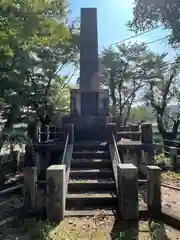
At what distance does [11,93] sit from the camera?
824cm

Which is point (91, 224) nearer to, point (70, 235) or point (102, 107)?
point (70, 235)

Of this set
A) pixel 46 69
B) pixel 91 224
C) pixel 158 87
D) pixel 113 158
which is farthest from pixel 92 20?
pixel 158 87

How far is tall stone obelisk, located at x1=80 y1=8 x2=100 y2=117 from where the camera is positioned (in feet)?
41.7

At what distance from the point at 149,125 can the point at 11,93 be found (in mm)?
4808

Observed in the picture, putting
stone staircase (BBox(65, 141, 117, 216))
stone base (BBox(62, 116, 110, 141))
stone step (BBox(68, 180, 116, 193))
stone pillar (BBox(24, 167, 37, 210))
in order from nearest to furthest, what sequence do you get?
stone pillar (BBox(24, 167, 37, 210)) < stone staircase (BBox(65, 141, 117, 216)) < stone step (BBox(68, 180, 116, 193)) < stone base (BBox(62, 116, 110, 141))

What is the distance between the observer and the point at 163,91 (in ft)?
80.4

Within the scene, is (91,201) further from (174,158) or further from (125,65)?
(125,65)

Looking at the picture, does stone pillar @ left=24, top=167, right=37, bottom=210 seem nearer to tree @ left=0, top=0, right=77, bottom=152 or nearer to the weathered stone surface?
tree @ left=0, top=0, right=77, bottom=152

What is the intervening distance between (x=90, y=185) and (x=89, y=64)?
8.07 m

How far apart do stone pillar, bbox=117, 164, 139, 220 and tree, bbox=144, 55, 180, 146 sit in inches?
720

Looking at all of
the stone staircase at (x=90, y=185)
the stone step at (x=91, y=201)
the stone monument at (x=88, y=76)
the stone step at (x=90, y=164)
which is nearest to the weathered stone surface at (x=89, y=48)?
the stone monument at (x=88, y=76)

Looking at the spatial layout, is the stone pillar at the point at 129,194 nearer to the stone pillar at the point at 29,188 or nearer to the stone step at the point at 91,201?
the stone step at the point at 91,201

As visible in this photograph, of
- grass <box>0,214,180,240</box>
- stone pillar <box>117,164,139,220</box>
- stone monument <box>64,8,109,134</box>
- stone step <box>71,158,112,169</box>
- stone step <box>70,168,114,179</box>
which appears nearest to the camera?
grass <box>0,214,180,240</box>

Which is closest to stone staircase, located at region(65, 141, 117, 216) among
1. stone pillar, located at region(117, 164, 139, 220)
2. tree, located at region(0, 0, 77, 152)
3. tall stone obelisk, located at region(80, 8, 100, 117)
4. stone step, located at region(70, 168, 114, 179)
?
stone step, located at region(70, 168, 114, 179)
